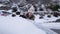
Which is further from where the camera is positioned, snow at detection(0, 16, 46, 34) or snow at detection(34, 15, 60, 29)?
snow at detection(34, 15, 60, 29)

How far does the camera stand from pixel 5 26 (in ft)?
3.16

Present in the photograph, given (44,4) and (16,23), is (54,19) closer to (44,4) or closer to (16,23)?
(44,4)

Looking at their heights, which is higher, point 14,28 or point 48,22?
point 14,28

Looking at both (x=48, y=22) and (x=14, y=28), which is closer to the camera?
(x=14, y=28)

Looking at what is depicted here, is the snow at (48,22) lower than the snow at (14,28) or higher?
lower

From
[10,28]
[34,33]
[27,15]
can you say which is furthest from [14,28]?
[27,15]

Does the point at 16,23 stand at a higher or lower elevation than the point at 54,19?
higher

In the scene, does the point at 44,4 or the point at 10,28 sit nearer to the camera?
the point at 10,28

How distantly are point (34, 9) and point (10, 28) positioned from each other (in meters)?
0.82

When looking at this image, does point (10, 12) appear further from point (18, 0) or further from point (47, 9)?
point (47, 9)

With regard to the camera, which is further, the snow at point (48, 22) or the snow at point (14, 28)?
the snow at point (48, 22)

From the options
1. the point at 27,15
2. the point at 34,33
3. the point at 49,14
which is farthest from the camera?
the point at 49,14

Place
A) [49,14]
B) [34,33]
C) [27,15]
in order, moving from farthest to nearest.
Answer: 1. [49,14]
2. [27,15]
3. [34,33]

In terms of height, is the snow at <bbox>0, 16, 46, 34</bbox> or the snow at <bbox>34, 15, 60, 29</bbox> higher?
the snow at <bbox>0, 16, 46, 34</bbox>
